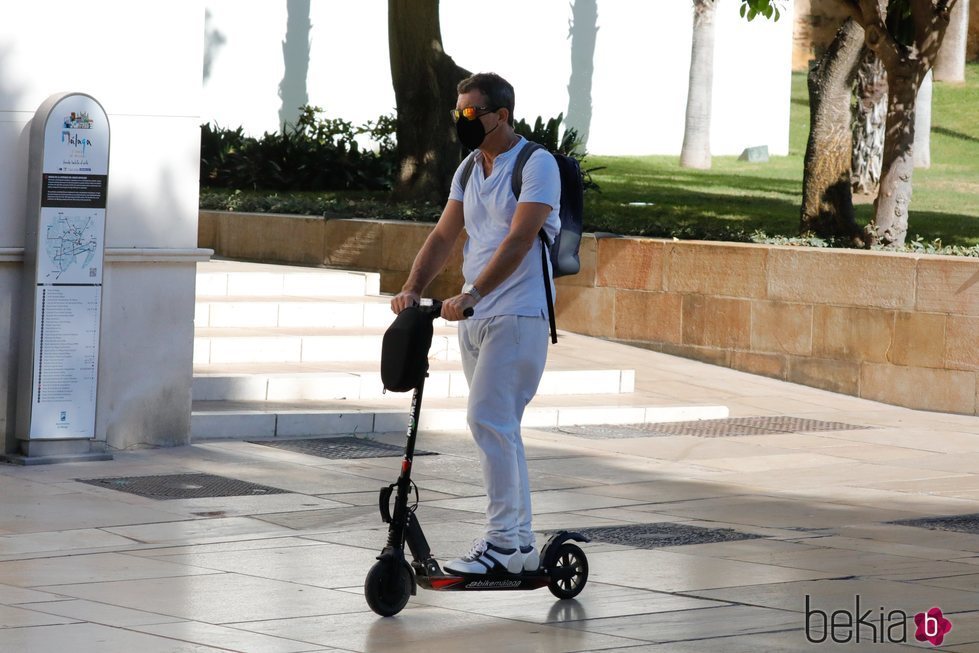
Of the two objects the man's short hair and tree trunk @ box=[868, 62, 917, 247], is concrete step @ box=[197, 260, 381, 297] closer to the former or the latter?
tree trunk @ box=[868, 62, 917, 247]

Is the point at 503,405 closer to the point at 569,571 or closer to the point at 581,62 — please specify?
the point at 569,571

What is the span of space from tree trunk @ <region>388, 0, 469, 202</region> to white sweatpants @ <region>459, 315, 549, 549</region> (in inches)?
475

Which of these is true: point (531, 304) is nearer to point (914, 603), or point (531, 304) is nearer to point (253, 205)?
point (914, 603)

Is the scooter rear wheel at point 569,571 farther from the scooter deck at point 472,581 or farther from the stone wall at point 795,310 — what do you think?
the stone wall at point 795,310

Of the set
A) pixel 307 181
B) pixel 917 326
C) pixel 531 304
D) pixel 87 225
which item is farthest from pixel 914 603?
pixel 307 181

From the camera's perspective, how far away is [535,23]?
101ft

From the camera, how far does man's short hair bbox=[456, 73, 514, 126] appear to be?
602 centimetres

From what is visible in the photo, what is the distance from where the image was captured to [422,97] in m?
18.2

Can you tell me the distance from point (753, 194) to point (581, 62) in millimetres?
9955

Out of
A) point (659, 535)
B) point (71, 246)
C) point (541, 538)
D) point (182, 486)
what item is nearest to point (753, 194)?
point (71, 246)

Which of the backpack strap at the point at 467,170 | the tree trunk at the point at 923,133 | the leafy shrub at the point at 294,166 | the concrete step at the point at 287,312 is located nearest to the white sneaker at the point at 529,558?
the backpack strap at the point at 467,170

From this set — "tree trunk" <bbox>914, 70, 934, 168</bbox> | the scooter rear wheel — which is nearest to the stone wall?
the scooter rear wheel

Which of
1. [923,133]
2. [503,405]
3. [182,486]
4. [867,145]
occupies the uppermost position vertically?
[923,133]

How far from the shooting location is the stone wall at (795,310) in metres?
13.1
